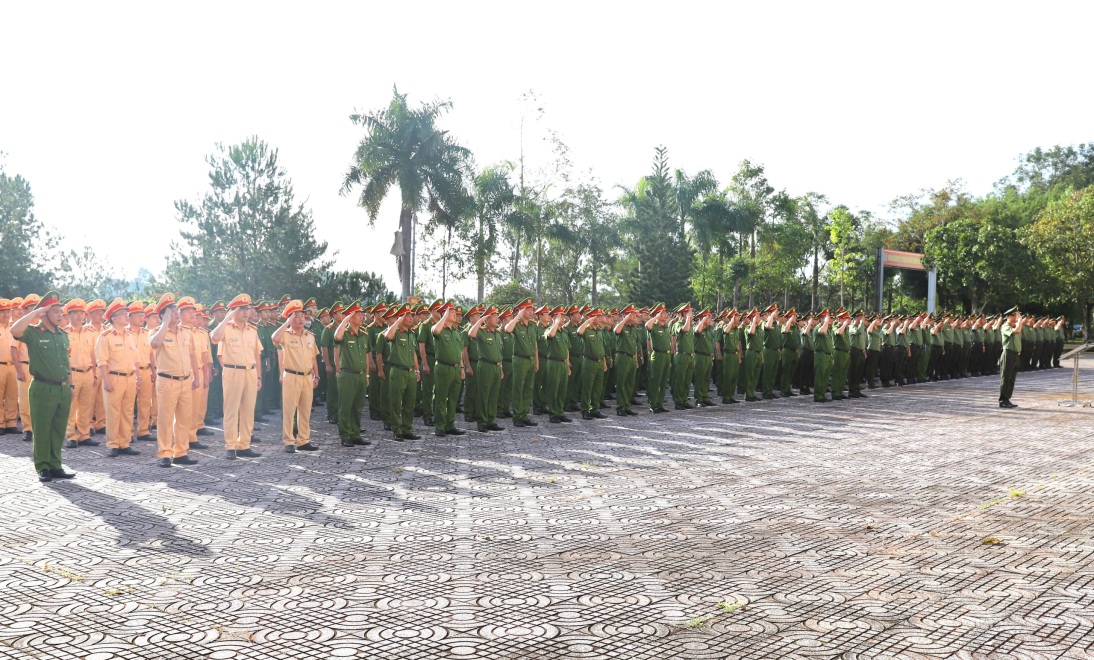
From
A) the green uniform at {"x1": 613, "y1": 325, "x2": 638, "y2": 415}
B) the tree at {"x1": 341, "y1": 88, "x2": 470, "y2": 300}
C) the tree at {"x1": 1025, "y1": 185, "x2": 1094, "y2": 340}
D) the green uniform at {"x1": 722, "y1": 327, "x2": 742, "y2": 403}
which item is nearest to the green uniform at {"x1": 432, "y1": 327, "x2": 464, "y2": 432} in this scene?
the green uniform at {"x1": 613, "y1": 325, "x2": 638, "y2": 415}

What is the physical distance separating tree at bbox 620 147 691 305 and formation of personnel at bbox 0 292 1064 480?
24.9 m

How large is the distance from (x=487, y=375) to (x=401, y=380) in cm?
135

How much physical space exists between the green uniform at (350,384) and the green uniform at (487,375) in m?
1.87

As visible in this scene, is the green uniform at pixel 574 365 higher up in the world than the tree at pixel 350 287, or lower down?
lower down

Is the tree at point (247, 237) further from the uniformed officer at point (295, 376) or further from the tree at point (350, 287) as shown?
the uniformed officer at point (295, 376)

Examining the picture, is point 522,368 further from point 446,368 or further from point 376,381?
point 376,381

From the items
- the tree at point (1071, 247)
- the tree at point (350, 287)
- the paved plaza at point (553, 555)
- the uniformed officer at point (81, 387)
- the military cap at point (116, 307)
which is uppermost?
the tree at point (1071, 247)

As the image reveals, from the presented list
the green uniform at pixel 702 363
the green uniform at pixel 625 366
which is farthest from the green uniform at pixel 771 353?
the green uniform at pixel 625 366

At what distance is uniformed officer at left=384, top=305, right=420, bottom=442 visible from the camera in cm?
1148

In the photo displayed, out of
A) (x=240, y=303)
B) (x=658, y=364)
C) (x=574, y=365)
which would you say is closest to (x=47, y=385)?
(x=240, y=303)

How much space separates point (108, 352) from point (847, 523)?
320 inches

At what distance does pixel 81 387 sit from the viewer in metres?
11.2

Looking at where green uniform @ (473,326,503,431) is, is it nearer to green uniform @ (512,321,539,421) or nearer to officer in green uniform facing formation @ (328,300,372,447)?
green uniform @ (512,321,539,421)

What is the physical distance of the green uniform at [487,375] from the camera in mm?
12383
